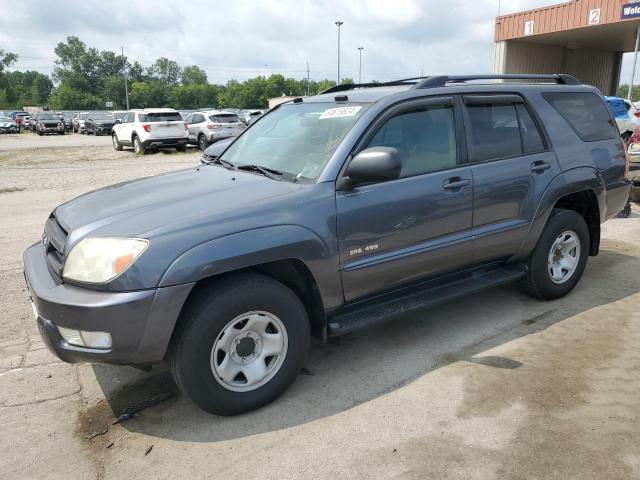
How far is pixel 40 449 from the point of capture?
2.72 metres

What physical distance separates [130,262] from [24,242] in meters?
4.87

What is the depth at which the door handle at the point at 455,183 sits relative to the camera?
3.55 m

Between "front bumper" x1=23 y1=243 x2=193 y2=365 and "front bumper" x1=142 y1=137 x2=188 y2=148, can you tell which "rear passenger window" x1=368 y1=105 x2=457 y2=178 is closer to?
"front bumper" x1=23 y1=243 x2=193 y2=365

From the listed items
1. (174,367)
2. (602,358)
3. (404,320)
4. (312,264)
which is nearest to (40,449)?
(174,367)

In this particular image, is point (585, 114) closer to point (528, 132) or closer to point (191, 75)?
point (528, 132)

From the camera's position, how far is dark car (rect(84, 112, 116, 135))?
114 feet

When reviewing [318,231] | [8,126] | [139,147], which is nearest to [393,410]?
[318,231]

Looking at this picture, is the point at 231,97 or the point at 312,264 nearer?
the point at 312,264

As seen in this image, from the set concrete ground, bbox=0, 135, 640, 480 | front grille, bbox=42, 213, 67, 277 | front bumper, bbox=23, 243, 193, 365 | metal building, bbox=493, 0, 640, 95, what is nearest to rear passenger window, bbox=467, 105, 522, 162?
concrete ground, bbox=0, 135, 640, 480

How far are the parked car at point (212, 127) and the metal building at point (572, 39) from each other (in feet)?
40.2

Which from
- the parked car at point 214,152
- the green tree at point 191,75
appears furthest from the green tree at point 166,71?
the parked car at point 214,152

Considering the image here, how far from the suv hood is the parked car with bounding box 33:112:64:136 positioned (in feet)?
127

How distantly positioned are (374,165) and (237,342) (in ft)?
4.15

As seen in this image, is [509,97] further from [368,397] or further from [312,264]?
[368,397]
